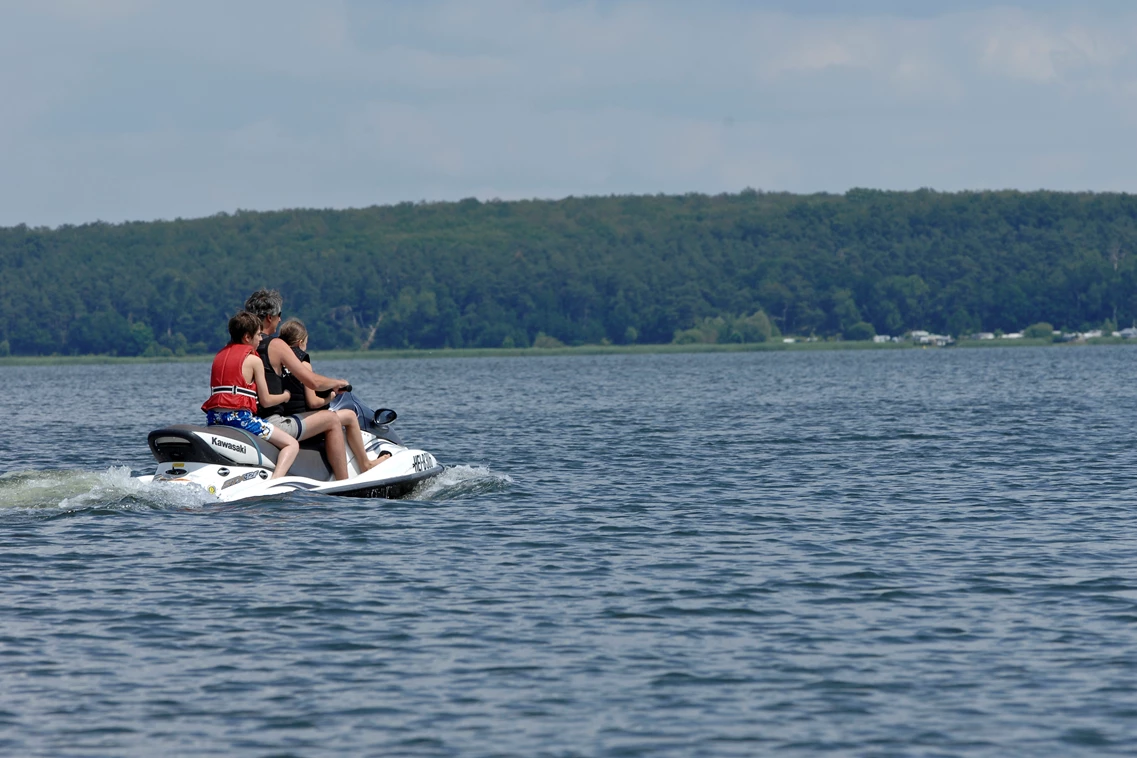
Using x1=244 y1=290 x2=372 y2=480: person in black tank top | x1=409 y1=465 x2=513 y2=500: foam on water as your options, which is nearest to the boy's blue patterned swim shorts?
x1=244 y1=290 x2=372 y2=480: person in black tank top

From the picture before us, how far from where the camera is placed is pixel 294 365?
18.5 meters

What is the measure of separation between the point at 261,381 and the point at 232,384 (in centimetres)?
34

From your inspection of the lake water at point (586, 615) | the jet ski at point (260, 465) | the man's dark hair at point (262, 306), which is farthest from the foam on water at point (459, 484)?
the man's dark hair at point (262, 306)

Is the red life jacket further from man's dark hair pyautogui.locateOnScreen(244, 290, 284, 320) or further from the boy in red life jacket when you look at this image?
man's dark hair pyautogui.locateOnScreen(244, 290, 284, 320)

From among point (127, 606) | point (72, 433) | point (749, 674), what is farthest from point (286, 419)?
point (72, 433)

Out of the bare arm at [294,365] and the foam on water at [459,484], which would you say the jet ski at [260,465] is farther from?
the bare arm at [294,365]

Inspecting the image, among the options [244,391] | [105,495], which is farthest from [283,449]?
[105,495]

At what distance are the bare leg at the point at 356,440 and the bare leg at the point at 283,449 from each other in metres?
0.68

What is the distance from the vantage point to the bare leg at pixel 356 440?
64.4ft

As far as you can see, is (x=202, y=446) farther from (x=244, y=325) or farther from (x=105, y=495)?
(x=105, y=495)

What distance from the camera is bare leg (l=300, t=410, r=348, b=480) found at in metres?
19.3

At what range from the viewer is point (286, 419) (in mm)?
19156

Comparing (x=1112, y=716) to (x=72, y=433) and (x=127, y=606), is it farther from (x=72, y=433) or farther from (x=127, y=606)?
(x=72, y=433)

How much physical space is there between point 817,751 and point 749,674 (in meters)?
1.68
